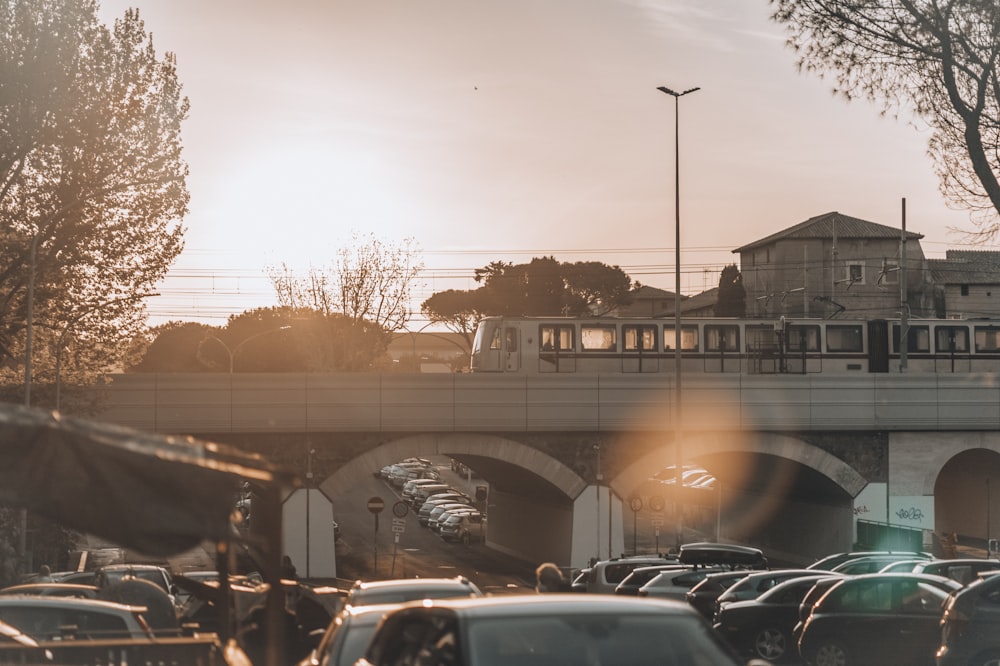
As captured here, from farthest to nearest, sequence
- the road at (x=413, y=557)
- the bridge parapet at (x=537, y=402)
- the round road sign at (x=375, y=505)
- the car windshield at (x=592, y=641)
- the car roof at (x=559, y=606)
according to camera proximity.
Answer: the road at (x=413, y=557), the bridge parapet at (x=537, y=402), the round road sign at (x=375, y=505), the car roof at (x=559, y=606), the car windshield at (x=592, y=641)

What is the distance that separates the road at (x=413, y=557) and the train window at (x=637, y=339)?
354 inches

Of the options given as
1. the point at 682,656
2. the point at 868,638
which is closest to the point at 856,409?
the point at 868,638

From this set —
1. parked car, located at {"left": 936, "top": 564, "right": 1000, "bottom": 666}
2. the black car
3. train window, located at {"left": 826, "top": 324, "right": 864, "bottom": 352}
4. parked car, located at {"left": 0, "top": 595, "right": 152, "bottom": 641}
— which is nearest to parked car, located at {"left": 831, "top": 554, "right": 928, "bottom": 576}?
the black car

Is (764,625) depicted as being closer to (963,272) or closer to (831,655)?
(831,655)

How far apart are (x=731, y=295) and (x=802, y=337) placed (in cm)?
4171

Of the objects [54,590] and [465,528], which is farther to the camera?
[465,528]

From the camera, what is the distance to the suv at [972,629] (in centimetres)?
1365

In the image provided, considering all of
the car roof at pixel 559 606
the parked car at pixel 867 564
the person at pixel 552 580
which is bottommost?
the parked car at pixel 867 564

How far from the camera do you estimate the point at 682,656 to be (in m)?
6.20

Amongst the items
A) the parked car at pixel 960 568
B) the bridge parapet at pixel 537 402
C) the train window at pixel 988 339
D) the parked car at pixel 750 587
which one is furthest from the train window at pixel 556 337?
the parked car at pixel 960 568

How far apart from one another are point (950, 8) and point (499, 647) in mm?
16850

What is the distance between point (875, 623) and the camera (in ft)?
54.5

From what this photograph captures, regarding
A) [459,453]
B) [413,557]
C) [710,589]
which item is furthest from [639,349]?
[710,589]

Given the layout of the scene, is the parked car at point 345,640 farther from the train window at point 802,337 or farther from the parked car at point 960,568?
the train window at point 802,337
